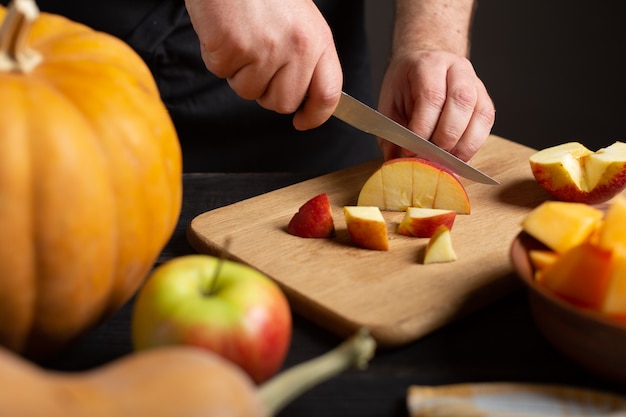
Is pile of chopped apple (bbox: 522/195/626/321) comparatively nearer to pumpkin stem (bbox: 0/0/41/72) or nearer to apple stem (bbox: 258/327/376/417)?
apple stem (bbox: 258/327/376/417)

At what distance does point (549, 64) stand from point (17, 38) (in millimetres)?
3170

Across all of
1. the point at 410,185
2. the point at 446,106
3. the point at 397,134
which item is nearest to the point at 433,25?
the point at 446,106

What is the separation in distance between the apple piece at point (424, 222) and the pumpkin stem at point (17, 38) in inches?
31.2

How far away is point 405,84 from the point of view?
2109 millimetres

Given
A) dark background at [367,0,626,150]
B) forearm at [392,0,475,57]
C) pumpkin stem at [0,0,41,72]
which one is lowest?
dark background at [367,0,626,150]

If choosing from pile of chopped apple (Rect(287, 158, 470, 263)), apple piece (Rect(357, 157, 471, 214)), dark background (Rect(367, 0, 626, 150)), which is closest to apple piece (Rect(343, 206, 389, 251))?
pile of chopped apple (Rect(287, 158, 470, 263))

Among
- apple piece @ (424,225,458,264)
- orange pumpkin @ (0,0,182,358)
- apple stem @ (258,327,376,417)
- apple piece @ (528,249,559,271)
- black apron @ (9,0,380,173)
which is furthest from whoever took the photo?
black apron @ (9,0,380,173)

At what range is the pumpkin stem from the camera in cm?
100

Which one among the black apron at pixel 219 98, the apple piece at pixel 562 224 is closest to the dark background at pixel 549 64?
the black apron at pixel 219 98

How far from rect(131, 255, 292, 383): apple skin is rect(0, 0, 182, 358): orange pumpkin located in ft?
0.26

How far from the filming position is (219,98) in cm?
229

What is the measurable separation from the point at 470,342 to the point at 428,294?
12 cm

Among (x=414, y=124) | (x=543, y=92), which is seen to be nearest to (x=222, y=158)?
(x=414, y=124)

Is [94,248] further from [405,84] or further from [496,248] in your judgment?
[405,84]
